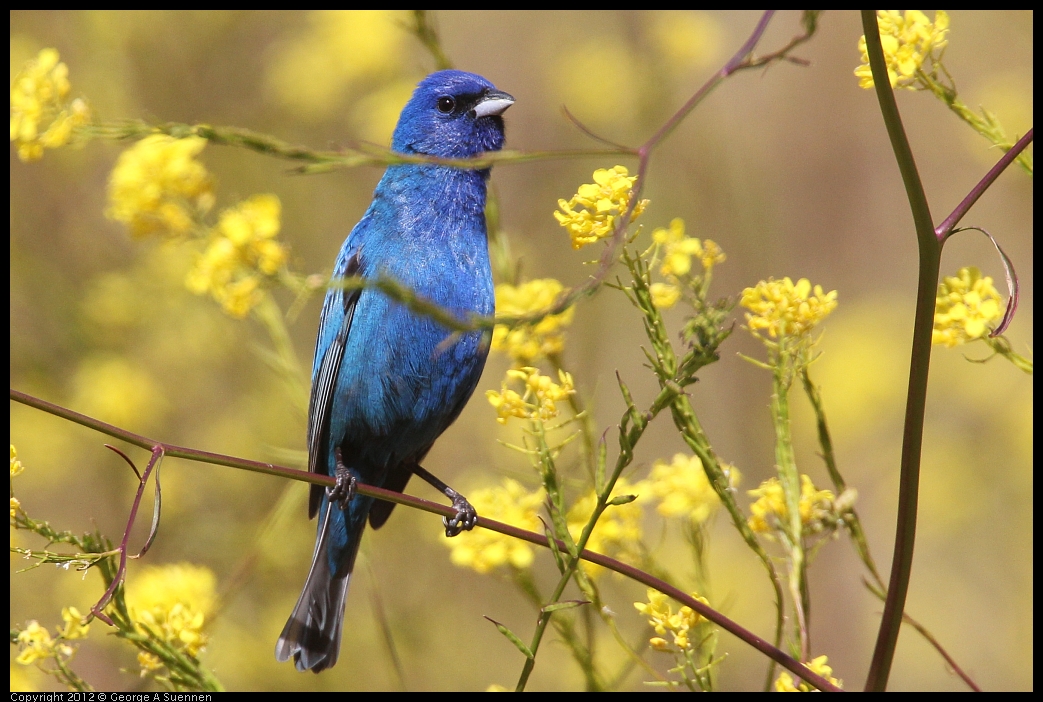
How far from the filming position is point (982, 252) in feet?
23.1

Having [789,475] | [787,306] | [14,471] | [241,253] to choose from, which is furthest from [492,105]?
[14,471]

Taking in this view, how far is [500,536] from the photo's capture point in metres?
2.52

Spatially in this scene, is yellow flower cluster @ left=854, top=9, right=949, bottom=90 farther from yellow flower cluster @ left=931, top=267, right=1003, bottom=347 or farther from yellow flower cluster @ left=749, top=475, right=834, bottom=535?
yellow flower cluster @ left=749, top=475, right=834, bottom=535

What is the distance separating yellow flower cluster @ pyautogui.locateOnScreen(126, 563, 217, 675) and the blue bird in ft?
2.76

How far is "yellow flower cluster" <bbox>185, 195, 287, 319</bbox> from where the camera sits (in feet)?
9.62

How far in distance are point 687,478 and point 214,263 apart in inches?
65.3

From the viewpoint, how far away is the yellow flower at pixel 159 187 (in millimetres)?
3010

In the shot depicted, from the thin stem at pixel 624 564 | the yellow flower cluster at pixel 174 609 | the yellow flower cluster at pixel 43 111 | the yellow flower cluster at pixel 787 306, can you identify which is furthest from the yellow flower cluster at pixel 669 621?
the yellow flower cluster at pixel 43 111

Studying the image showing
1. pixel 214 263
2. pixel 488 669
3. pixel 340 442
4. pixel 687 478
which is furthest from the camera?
pixel 488 669

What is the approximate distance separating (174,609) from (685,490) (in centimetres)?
142

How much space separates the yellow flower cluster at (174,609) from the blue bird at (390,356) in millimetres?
840
